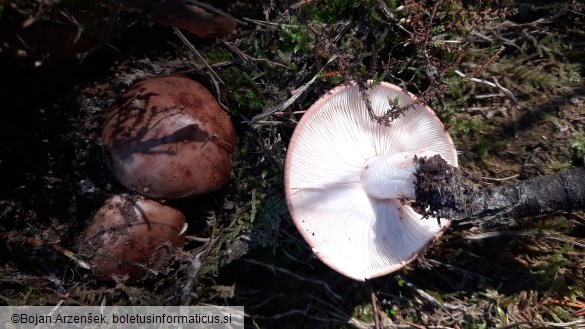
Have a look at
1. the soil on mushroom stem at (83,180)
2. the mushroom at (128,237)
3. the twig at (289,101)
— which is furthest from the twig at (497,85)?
the mushroom at (128,237)

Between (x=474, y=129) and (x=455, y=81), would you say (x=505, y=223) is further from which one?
(x=455, y=81)

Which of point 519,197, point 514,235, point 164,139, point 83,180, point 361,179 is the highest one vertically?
point 519,197

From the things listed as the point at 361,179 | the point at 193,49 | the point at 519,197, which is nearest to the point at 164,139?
the point at 193,49

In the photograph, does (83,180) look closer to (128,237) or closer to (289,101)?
(128,237)

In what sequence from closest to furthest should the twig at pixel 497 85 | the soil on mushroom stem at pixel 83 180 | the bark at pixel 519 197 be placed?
the bark at pixel 519 197, the soil on mushroom stem at pixel 83 180, the twig at pixel 497 85

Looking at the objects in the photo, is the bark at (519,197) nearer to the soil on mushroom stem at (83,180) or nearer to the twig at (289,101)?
the soil on mushroom stem at (83,180)

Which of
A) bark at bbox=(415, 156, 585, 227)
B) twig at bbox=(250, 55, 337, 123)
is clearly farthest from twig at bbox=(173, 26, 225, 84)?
bark at bbox=(415, 156, 585, 227)

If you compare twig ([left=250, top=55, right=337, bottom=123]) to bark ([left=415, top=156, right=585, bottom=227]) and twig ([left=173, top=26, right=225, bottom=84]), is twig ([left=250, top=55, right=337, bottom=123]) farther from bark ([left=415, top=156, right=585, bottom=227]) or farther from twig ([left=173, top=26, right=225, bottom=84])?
bark ([left=415, top=156, right=585, bottom=227])
